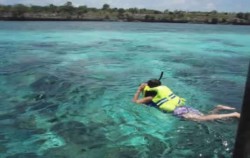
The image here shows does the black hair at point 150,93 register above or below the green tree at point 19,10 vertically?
above

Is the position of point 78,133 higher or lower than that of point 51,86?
higher

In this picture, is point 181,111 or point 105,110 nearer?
point 181,111

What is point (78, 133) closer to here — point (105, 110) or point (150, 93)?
point (105, 110)

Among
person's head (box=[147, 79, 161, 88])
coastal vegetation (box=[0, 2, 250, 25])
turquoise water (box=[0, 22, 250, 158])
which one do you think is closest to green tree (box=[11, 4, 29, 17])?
coastal vegetation (box=[0, 2, 250, 25])

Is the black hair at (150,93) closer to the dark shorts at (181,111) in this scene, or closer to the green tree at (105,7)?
the dark shorts at (181,111)

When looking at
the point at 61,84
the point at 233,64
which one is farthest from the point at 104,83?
the point at 233,64

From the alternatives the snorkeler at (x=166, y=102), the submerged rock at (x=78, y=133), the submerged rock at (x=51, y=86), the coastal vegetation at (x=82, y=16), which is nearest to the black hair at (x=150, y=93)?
the snorkeler at (x=166, y=102)

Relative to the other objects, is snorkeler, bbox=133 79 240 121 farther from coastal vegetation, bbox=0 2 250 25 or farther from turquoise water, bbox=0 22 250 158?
coastal vegetation, bbox=0 2 250 25

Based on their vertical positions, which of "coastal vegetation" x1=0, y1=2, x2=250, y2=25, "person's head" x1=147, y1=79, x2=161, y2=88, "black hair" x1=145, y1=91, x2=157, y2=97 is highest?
"person's head" x1=147, y1=79, x2=161, y2=88

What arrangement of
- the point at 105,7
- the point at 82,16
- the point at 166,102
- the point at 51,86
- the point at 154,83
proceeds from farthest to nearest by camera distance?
1. the point at 105,7
2. the point at 82,16
3. the point at 51,86
4. the point at 154,83
5. the point at 166,102

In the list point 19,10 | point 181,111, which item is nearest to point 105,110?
point 181,111

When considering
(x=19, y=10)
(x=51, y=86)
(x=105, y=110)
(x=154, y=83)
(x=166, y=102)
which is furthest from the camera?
(x=19, y=10)

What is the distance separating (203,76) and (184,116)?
720cm

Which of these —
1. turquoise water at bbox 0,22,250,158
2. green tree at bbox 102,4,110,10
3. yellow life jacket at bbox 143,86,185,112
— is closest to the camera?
turquoise water at bbox 0,22,250,158
